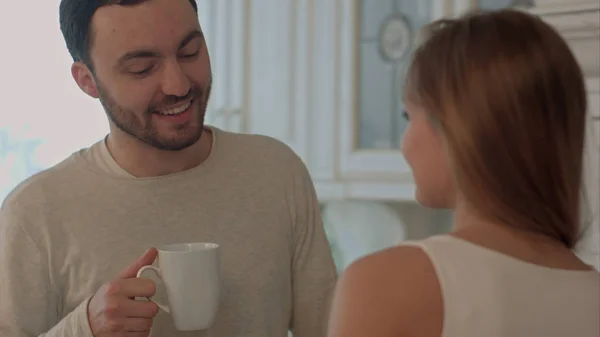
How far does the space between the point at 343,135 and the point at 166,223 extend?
1.20 metres

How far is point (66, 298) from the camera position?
1.08 meters

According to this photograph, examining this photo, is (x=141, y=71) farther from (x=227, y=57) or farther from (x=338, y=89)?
(x=227, y=57)

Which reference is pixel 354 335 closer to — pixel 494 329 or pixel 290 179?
pixel 494 329

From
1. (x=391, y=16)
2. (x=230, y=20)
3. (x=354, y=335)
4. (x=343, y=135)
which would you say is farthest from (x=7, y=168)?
(x=354, y=335)

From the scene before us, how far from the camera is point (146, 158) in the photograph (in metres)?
1.15

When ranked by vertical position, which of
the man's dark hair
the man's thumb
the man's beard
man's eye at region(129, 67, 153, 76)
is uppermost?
the man's dark hair

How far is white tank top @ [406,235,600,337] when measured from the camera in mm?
657

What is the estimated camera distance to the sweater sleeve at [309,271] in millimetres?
1168

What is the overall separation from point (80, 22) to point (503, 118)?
72 cm

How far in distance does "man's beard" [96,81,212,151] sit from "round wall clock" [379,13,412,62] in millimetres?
1160

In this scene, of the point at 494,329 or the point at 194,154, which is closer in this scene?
the point at 494,329

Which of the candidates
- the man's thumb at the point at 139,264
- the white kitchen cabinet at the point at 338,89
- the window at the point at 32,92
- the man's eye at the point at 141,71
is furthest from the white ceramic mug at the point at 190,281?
the window at the point at 32,92

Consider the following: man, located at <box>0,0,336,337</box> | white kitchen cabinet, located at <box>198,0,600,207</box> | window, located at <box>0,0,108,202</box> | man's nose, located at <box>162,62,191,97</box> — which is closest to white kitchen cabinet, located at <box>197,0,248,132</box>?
white kitchen cabinet, located at <box>198,0,600,207</box>

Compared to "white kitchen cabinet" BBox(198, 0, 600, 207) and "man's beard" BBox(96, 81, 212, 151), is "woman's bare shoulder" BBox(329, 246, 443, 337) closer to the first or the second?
"man's beard" BBox(96, 81, 212, 151)
